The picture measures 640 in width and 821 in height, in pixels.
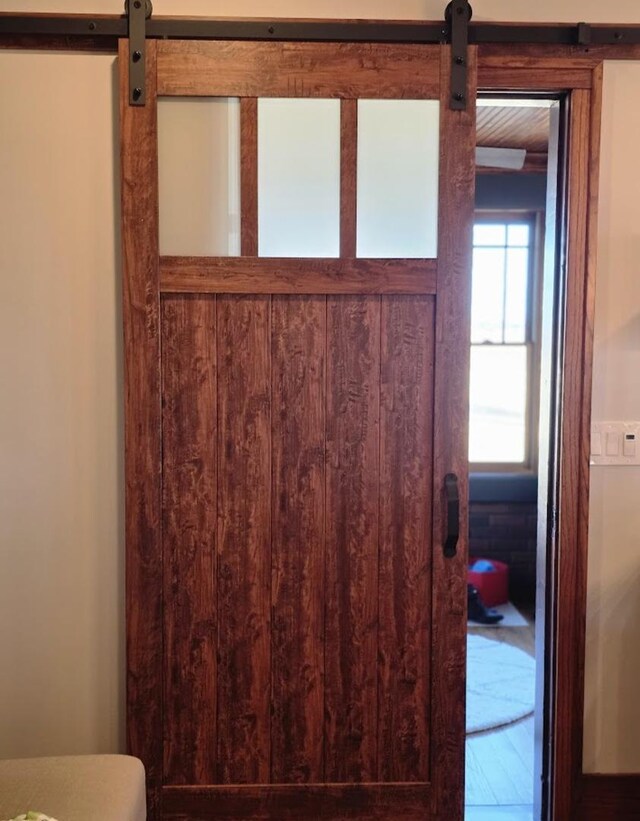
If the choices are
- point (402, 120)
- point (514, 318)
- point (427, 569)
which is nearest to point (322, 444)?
point (427, 569)

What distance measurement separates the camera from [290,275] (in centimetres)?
201

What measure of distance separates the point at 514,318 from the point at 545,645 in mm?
2955

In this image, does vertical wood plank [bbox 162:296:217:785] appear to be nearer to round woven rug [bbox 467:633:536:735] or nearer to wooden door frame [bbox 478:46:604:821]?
wooden door frame [bbox 478:46:604:821]

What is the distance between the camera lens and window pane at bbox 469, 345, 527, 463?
16.1 ft

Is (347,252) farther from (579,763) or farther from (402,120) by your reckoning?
(579,763)

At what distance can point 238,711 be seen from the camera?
2107mm

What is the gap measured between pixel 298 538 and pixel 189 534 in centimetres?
29

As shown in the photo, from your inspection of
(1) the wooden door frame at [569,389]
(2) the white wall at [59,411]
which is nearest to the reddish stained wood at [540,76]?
(1) the wooden door frame at [569,389]

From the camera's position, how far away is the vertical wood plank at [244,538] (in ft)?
6.68

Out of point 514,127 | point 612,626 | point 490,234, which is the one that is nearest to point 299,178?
point 612,626

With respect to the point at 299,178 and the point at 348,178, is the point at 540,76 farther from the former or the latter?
the point at 299,178

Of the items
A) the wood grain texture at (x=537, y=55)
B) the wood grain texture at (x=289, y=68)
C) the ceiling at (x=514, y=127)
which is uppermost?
the ceiling at (x=514, y=127)

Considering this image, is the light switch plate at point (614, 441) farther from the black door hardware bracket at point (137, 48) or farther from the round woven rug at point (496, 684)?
the black door hardware bracket at point (137, 48)

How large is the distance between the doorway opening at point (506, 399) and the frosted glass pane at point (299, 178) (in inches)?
67.9
